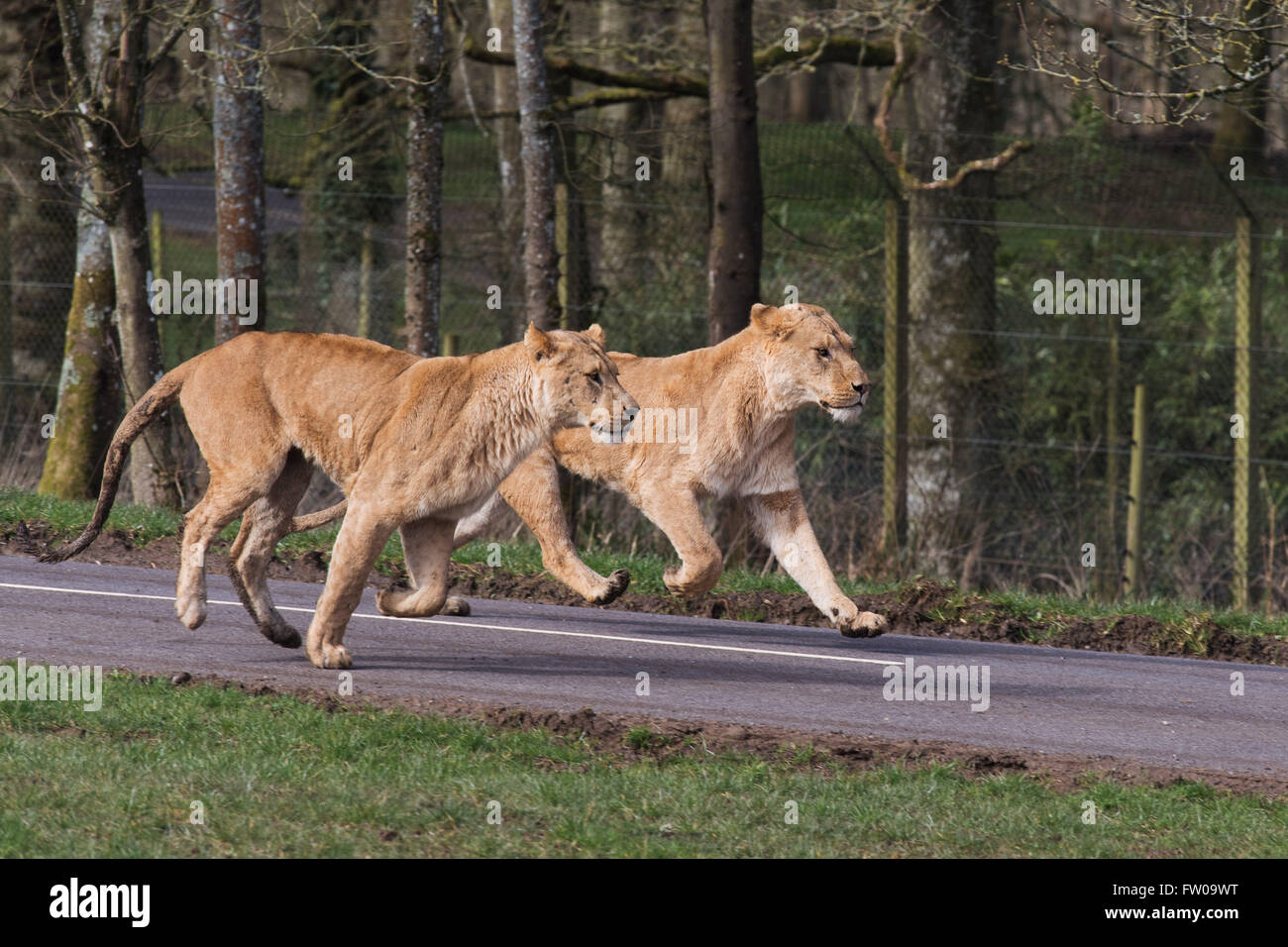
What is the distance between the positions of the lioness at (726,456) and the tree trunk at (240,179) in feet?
16.6

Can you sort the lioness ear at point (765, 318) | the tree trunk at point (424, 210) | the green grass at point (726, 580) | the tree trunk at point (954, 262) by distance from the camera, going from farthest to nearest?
the tree trunk at point (954, 262), the tree trunk at point (424, 210), the green grass at point (726, 580), the lioness ear at point (765, 318)

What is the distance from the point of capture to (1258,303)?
13648mm

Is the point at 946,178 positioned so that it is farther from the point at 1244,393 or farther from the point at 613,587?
the point at 613,587

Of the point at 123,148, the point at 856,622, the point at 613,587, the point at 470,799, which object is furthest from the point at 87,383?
the point at 470,799

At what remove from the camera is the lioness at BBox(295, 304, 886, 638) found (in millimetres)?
8312

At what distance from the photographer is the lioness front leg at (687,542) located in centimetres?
827

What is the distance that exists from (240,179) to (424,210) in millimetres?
1540

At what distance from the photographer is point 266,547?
8188 mm

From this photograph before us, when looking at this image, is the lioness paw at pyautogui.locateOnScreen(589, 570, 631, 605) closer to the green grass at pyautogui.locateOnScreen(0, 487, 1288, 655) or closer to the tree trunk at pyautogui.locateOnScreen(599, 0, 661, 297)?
the green grass at pyautogui.locateOnScreen(0, 487, 1288, 655)

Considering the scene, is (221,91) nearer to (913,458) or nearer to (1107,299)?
(913,458)

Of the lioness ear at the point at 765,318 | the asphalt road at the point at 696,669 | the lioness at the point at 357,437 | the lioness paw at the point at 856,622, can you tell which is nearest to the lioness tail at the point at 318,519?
the asphalt road at the point at 696,669

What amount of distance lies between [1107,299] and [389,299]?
27.6 feet

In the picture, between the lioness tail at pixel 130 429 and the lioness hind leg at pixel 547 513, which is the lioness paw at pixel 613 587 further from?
the lioness tail at pixel 130 429

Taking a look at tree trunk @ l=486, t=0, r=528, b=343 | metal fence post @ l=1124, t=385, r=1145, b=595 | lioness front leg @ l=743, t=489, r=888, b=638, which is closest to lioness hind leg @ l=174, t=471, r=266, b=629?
lioness front leg @ l=743, t=489, r=888, b=638
